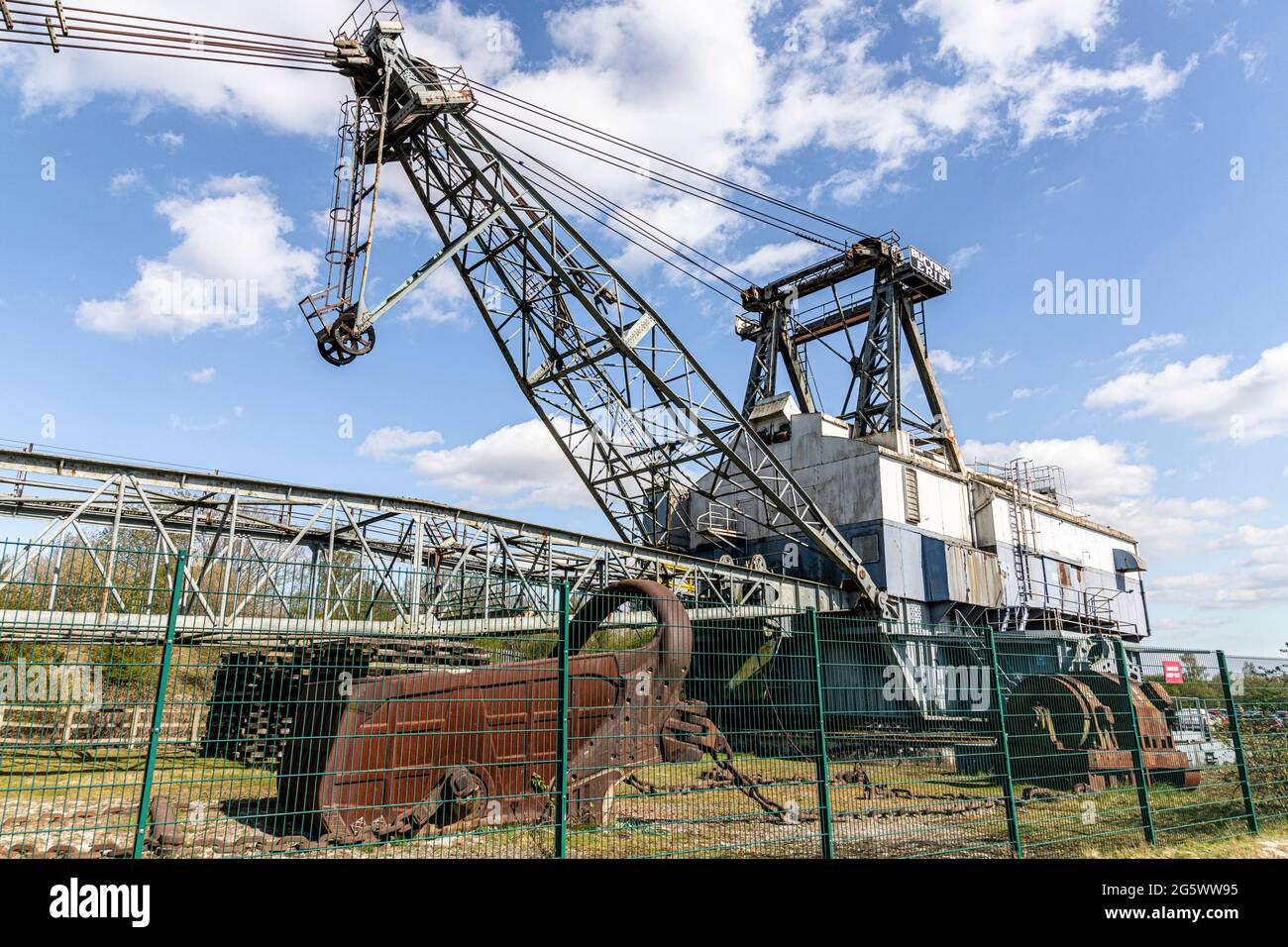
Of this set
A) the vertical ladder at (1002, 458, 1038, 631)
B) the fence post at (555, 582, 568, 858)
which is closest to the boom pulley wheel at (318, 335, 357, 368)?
the fence post at (555, 582, 568, 858)

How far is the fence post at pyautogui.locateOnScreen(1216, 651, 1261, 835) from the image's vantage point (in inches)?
365

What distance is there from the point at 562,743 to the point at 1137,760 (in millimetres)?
6492

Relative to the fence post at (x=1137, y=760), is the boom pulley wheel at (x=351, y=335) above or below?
above

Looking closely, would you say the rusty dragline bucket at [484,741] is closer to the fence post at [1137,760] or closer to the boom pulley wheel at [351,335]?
the fence post at [1137,760]

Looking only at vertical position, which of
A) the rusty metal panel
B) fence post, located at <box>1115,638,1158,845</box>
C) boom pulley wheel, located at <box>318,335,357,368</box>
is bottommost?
fence post, located at <box>1115,638,1158,845</box>

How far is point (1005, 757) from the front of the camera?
7805 millimetres

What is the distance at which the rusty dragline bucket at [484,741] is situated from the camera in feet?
24.9

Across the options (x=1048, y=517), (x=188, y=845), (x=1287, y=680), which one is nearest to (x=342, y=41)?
(x=188, y=845)

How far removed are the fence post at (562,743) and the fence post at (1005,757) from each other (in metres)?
4.02

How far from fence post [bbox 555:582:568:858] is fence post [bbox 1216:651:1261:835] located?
8145mm

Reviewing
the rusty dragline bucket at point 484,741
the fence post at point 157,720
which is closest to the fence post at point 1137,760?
the rusty dragline bucket at point 484,741

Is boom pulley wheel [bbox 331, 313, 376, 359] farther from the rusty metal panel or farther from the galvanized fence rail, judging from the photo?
the rusty metal panel

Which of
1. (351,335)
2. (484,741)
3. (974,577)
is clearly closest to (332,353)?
(351,335)

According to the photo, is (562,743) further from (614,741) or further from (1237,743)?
(1237,743)
